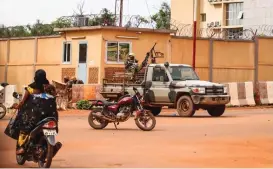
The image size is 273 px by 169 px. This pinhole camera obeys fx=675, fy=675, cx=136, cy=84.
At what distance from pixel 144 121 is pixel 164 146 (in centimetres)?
379

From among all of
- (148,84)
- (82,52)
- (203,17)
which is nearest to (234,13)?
(203,17)

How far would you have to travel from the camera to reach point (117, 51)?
3206 centimetres

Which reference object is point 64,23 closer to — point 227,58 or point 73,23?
point 73,23

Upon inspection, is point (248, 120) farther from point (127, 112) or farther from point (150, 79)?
point (127, 112)

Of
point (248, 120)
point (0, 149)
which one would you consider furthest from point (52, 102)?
point (248, 120)

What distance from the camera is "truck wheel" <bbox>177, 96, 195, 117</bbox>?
2389cm

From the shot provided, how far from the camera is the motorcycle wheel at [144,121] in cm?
1744

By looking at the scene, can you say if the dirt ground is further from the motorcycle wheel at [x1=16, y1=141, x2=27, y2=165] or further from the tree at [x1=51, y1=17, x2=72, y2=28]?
the tree at [x1=51, y1=17, x2=72, y2=28]

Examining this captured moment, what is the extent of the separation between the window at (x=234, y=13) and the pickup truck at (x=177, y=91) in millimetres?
47137

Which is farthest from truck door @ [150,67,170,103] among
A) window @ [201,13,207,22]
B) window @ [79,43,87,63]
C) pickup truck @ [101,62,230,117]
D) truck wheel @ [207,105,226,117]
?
window @ [201,13,207,22]

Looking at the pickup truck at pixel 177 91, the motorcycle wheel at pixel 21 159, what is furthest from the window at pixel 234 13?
the motorcycle wheel at pixel 21 159

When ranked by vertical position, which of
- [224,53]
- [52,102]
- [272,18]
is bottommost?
[52,102]

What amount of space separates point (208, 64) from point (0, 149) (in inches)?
906

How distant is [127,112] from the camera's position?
1752 centimetres
